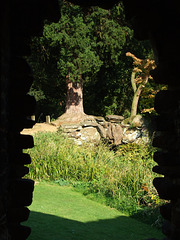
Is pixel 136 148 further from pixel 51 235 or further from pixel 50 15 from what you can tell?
pixel 50 15

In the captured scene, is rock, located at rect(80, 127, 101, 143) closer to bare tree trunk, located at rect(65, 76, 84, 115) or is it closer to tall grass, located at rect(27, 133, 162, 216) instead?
bare tree trunk, located at rect(65, 76, 84, 115)

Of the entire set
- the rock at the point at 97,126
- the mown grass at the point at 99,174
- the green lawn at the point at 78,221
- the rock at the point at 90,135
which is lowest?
the green lawn at the point at 78,221

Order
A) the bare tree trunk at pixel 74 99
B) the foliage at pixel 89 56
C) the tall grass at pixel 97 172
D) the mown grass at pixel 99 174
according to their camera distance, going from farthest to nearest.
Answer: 1. the bare tree trunk at pixel 74 99
2. the foliage at pixel 89 56
3. the tall grass at pixel 97 172
4. the mown grass at pixel 99 174

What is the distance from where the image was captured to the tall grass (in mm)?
8797

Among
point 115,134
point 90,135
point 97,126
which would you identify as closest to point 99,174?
point 115,134

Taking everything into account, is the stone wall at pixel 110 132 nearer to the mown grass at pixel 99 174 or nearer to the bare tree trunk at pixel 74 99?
the bare tree trunk at pixel 74 99

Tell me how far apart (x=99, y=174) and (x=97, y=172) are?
0.17 m

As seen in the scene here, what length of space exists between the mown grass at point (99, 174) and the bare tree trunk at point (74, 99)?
5.49m

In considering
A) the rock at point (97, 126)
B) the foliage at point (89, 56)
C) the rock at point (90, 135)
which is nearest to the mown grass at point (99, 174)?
the rock at point (90, 135)

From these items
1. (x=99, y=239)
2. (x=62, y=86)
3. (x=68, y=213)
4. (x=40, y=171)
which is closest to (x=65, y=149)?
(x=40, y=171)

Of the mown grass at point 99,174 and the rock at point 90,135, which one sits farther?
the rock at point 90,135

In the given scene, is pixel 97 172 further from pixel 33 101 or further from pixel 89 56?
pixel 89 56

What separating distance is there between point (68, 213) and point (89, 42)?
1358 cm

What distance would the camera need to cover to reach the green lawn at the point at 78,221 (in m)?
6.21
